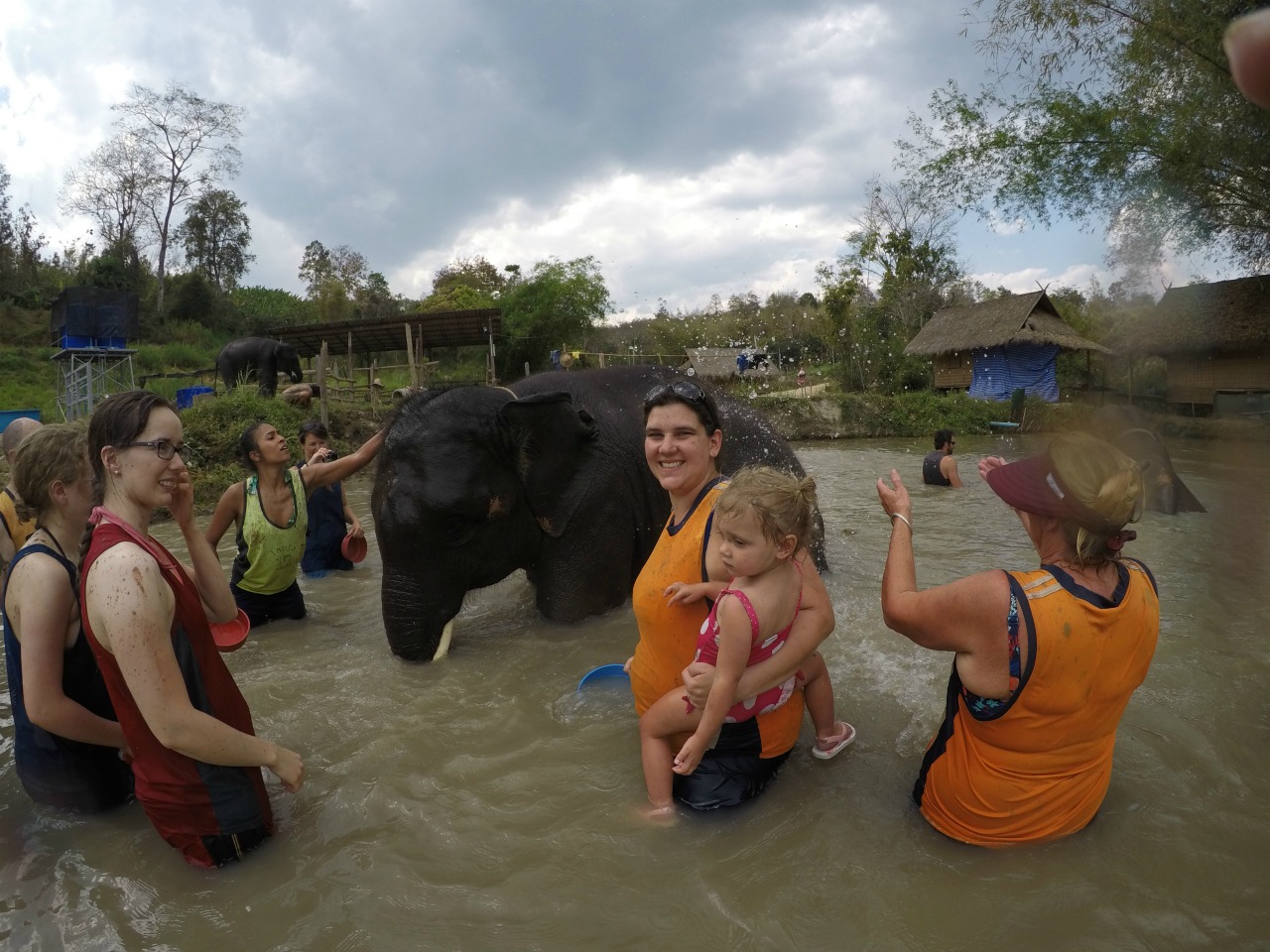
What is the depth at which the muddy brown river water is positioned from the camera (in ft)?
7.38

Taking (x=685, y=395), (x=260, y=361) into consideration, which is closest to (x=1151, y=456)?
(x=685, y=395)

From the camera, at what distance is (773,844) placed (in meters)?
2.61

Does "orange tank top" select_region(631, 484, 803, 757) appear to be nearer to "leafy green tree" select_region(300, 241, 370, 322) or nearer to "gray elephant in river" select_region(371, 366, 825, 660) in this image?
"gray elephant in river" select_region(371, 366, 825, 660)

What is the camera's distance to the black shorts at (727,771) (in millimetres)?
2709

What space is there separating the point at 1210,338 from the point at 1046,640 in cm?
2484

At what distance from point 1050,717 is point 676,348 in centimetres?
4233

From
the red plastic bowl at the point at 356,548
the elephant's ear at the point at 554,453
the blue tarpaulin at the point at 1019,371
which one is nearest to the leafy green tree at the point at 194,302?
the blue tarpaulin at the point at 1019,371

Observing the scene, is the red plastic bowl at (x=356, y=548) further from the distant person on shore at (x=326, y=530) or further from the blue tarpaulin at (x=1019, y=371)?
the blue tarpaulin at (x=1019, y=371)

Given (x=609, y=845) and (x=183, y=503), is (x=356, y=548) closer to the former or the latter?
(x=183, y=503)

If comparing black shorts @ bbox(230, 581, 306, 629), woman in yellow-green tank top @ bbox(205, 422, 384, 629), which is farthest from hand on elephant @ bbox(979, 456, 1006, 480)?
black shorts @ bbox(230, 581, 306, 629)

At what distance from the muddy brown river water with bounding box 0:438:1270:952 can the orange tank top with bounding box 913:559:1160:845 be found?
14 cm

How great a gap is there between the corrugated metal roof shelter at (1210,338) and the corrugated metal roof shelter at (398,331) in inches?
788

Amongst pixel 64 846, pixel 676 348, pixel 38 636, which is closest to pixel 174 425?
pixel 38 636

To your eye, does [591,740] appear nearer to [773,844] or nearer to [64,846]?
[773,844]
